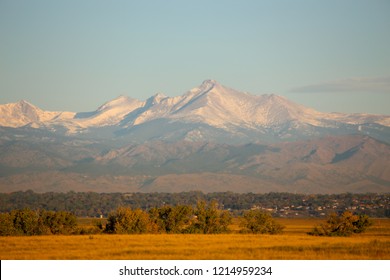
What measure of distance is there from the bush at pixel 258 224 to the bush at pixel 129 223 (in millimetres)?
14888

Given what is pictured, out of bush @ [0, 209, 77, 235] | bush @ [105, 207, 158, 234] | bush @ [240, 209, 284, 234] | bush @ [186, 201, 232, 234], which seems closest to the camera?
bush @ [105, 207, 158, 234]

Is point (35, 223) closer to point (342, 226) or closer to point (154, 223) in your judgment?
point (154, 223)

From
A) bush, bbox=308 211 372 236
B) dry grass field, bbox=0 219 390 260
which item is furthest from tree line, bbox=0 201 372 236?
dry grass field, bbox=0 219 390 260

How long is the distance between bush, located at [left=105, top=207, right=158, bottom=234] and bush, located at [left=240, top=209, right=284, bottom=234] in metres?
14.9

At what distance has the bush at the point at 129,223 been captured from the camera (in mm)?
101812

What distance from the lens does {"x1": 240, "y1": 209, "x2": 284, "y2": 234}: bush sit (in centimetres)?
11188

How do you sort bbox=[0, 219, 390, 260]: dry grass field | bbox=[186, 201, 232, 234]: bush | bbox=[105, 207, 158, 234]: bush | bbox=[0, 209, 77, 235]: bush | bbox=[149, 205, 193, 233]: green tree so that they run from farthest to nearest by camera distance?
bbox=[149, 205, 193, 233]: green tree, bbox=[186, 201, 232, 234]: bush, bbox=[0, 209, 77, 235]: bush, bbox=[105, 207, 158, 234]: bush, bbox=[0, 219, 390, 260]: dry grass field

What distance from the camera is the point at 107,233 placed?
104 m

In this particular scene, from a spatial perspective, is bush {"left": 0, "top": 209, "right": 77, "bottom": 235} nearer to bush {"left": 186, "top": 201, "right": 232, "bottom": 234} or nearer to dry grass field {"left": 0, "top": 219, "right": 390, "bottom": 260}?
bush {"left": 186, "top": 201, "right": 232, "bottom": 234}

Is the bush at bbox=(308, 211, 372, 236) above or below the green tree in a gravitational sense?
below

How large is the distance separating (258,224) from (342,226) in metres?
12.9
